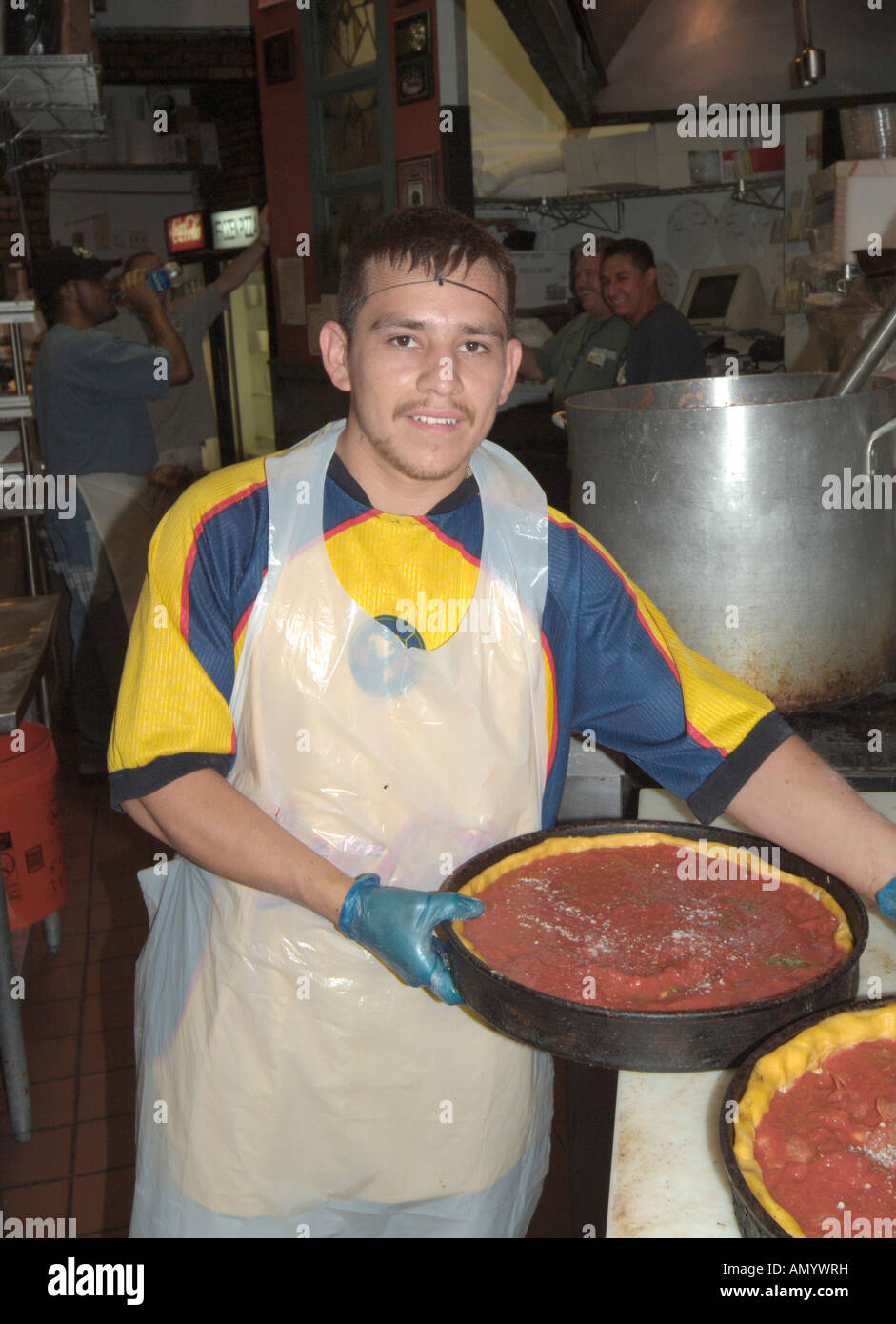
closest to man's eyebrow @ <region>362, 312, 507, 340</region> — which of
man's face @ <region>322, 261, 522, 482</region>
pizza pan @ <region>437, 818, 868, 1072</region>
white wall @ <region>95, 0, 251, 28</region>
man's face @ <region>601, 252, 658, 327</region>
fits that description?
man's face @ <region>322, 261, 522, 482</region>

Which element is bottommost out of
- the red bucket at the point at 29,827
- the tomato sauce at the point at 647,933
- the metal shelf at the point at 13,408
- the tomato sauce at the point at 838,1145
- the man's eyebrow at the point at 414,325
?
the red bucket at the point at 29,827

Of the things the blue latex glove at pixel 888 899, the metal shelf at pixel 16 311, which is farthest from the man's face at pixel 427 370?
the metal shelf at pixel 16 311

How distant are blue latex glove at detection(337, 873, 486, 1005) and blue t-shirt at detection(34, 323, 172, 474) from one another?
3.58 m

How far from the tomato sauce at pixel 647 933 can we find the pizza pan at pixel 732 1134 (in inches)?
2.3

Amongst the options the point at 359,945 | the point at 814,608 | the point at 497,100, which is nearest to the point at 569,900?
the point at 359,945

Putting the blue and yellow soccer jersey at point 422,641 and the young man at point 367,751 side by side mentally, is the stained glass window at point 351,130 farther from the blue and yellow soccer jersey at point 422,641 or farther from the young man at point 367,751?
the blue and yellow soccer jersey at point 422,641

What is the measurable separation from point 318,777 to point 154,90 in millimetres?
10326

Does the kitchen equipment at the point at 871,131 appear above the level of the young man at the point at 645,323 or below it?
above

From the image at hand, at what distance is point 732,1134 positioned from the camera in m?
0.93

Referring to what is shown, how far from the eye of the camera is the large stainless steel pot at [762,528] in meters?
1.80

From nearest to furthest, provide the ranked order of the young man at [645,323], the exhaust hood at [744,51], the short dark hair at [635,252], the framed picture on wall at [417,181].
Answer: the exhaust hood at [744,51]
the young man at [645,323]
the short dark hair at [635,252]
the framed picture on wall at [417,181]

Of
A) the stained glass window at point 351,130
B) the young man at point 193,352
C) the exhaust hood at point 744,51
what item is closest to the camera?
the exhaust hood at point 744,51

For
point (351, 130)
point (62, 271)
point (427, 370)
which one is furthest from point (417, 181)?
point (427, 370)

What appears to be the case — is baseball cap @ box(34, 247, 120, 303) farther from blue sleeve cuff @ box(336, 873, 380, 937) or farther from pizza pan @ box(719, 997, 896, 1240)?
pizza pan @ box(719, 997, 896, 1240)
